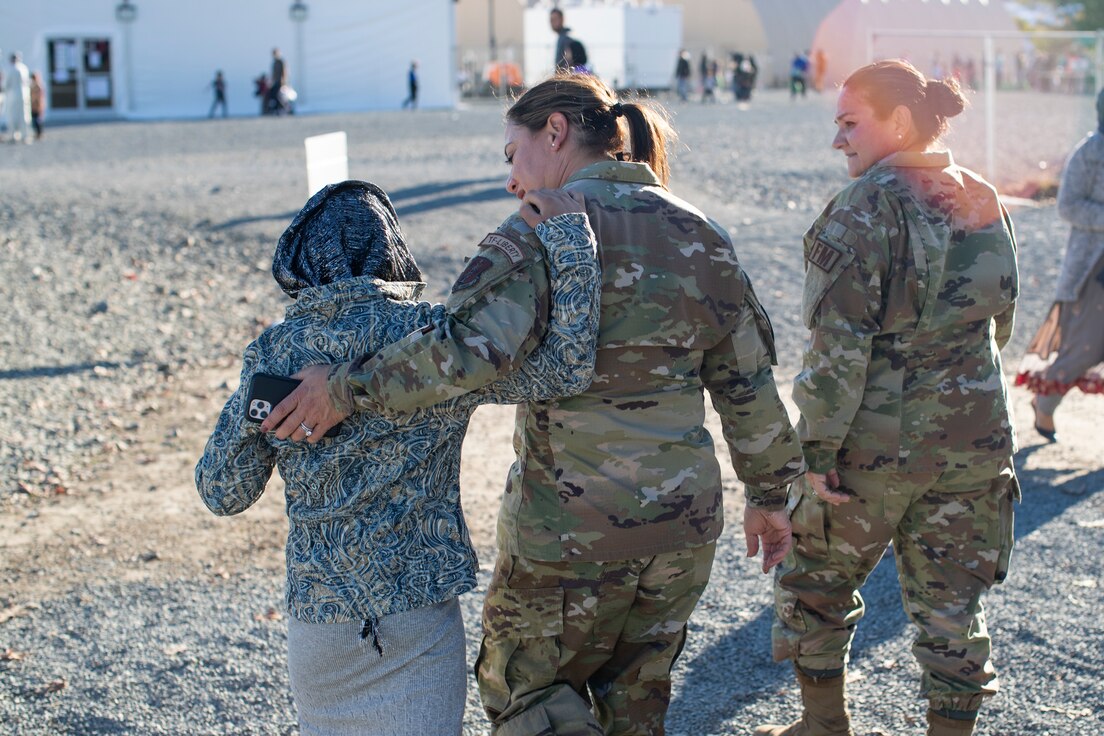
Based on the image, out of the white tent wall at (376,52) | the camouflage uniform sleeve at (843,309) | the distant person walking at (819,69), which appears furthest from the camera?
the distant person walking at (819,69)

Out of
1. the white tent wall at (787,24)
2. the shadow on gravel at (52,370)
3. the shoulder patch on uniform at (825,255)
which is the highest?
the white tent wall at (787,24)

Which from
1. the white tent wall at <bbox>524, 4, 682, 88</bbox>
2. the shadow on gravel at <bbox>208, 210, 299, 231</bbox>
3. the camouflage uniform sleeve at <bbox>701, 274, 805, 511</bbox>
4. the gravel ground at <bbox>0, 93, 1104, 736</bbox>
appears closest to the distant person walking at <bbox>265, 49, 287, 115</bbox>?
the white tent wall at <bbox>524, 4, 682, 88</bbox>

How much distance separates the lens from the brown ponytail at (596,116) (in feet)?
8.51

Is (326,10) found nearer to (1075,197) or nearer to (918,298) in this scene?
(1075,197)

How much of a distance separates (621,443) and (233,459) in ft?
2.74

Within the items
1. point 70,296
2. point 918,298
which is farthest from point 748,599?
point 70,296

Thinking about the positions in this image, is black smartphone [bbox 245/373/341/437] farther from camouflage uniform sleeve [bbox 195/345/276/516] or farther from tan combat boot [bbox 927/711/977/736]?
tan combat boot [bbox 927/711/977/736]

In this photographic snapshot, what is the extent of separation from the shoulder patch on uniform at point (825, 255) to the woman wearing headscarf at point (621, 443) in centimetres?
41

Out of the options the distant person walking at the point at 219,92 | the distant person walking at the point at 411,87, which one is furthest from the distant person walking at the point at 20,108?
the distant person walking at the point at 411,87

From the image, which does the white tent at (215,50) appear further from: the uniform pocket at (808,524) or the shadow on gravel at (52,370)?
the uniform pocket at (808,524)

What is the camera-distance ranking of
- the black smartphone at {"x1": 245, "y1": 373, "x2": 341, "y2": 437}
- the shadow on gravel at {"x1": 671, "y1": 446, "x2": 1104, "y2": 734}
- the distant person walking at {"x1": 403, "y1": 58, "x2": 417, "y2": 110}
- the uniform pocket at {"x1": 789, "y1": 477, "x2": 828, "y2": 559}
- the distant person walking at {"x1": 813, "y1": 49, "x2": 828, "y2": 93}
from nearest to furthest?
the black smartphone at {"x1": 245, "y1": 373, "x2": 341, "y2": 437} → the uniform pocket at {"x1": 789, "y1": 477, "x2": 828, "y2": 559} → the shadow on gravel at {"x1": 671, "y1": 446, "x2": 1104, "y2": 734} → the distant person walking at {"x1": 403, "y1": 58, "x2": 417, "y2": 110} → the distant person walking at {"x1": 813, "y1": 49, "x2": 828, "y2": 93}

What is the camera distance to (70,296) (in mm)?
9742

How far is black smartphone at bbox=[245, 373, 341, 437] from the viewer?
7.68 ft

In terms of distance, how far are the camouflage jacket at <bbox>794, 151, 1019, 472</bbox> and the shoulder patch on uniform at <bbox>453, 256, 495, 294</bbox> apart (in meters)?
1.10
